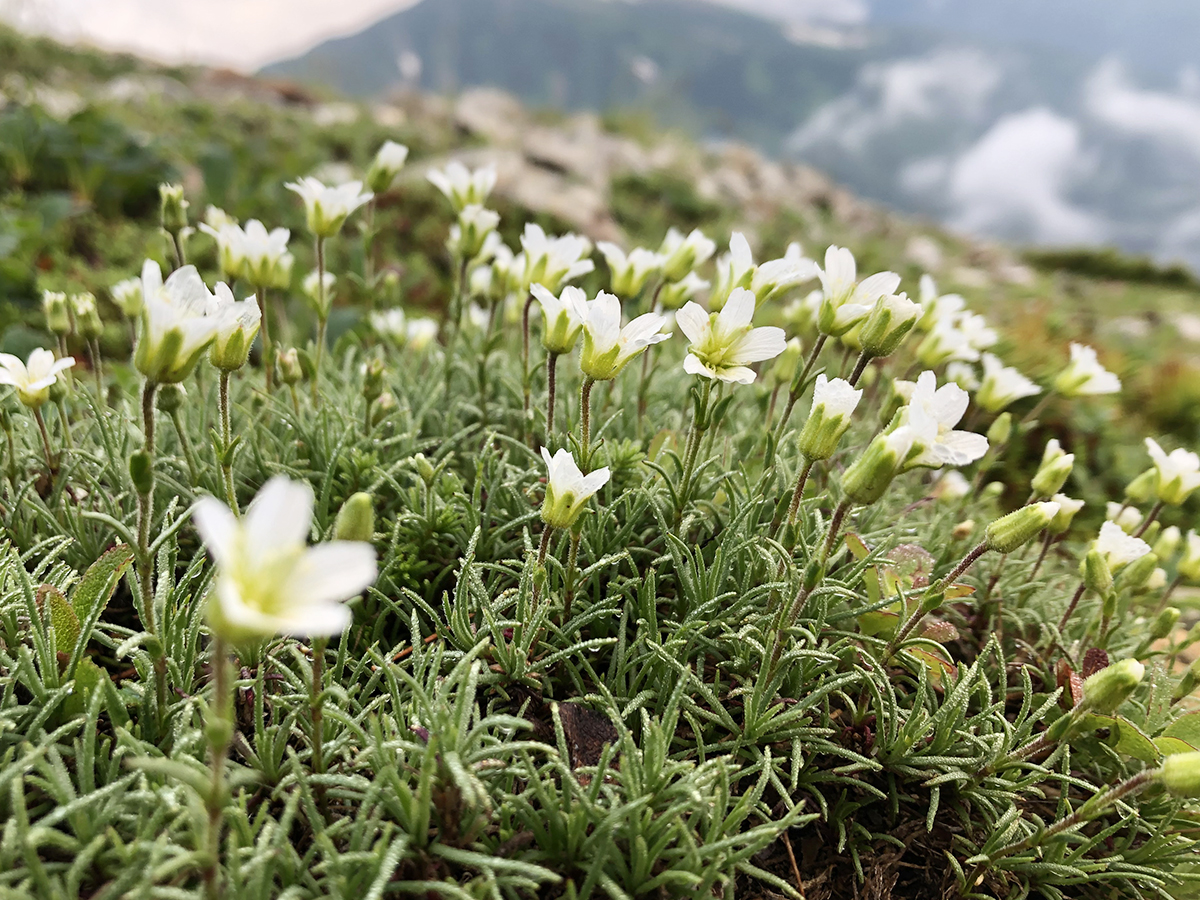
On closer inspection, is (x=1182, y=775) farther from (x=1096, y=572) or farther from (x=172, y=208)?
(x=172, y=208)

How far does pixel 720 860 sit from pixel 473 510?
1.12 metres

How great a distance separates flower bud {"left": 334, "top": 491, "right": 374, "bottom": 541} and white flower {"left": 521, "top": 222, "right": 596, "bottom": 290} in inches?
52.7

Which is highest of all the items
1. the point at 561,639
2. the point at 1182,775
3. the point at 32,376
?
the point at 32,376

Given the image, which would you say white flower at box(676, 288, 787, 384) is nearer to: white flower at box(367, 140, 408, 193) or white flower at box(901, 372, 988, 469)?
white flower at box(901, 372, 988, 469)

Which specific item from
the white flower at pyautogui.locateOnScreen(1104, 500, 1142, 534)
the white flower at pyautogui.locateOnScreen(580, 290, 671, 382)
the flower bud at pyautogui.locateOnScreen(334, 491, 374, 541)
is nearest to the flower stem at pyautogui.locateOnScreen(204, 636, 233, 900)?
the flower bud at pyautogui.locateOnScreen(334, 491, 374, 541)

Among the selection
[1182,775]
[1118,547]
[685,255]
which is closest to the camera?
[1182,775]

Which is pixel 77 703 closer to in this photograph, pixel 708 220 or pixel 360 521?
pixel 360 521

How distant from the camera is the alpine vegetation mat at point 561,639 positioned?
123 cm

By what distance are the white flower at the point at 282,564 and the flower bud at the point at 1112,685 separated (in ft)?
4.80

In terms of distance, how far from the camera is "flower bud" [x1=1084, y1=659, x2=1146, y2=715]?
4.45ft

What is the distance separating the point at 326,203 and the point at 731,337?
1463 millimetres

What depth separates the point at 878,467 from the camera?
1.32 m

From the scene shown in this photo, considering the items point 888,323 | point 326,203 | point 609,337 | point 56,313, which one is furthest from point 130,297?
point 888,323

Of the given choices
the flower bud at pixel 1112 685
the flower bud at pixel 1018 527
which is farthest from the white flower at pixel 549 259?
the flower bud at pixel 1112 685
